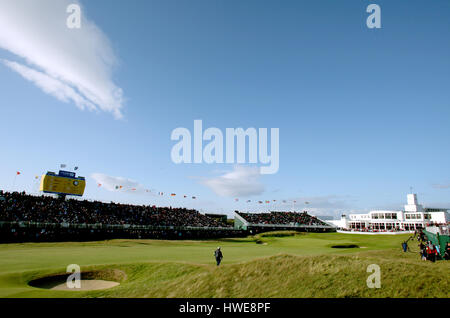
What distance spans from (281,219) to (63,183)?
64230mm

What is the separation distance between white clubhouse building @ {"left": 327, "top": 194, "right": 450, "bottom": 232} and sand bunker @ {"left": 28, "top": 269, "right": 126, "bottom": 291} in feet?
260

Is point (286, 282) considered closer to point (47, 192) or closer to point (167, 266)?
point (167, 266)

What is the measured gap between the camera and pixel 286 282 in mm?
13562

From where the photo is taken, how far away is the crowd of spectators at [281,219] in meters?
85.3

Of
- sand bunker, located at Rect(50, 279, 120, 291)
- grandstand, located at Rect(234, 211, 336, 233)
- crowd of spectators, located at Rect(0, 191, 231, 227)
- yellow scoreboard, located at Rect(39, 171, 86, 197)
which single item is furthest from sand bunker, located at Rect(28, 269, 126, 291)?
grandstand, located at Rect(234, 211, 336, 233)

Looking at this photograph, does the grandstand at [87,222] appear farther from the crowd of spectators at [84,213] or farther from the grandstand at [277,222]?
the grandstand at [277,222]

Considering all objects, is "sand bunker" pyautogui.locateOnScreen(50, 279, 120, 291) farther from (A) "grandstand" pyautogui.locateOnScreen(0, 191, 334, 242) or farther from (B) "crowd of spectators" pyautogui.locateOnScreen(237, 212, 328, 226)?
(B) "crowd of spectators" pyautogui.locateOnScreen(237, 212, 328, 226)

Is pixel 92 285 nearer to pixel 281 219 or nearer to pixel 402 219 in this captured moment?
pixel 281 219

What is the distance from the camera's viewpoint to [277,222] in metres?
86.4

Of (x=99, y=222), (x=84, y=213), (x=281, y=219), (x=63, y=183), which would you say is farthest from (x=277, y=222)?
(x=63, y=183)

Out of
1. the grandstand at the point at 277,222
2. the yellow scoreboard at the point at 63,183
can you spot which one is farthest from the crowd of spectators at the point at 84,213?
the grandstand at the point at 277,222

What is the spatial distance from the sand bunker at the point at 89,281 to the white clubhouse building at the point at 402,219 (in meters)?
79.2
